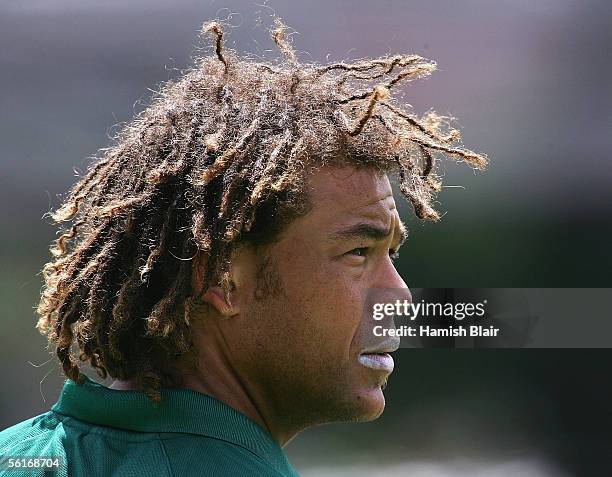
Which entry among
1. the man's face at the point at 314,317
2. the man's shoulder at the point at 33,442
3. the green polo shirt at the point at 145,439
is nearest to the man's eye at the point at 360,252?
the man's face at the point at 314,317

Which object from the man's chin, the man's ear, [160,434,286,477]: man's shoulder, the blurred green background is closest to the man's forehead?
the man's ear

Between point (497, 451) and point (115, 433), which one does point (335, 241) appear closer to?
point (115, 433)

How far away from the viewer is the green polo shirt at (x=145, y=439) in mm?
1584

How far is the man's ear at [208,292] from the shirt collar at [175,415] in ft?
0.58

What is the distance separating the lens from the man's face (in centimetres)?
183

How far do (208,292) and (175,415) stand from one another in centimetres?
25

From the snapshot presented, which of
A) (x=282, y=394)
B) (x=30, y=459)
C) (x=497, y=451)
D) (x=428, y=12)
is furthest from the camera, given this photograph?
(x=428, y=12)

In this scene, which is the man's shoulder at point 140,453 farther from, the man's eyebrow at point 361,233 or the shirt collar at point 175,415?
the man's eyebrow at point 361,233

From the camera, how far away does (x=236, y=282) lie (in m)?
1.83

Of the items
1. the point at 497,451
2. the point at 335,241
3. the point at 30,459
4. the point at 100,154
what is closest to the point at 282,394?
the point at 335,241

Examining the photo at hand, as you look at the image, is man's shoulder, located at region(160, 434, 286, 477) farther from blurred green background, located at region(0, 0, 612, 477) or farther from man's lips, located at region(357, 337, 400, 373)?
blurred green background, located at region(0, 0, 612, 477)

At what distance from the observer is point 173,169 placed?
188 cm

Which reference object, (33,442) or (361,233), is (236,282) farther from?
(33,442)

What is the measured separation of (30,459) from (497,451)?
216 cm
